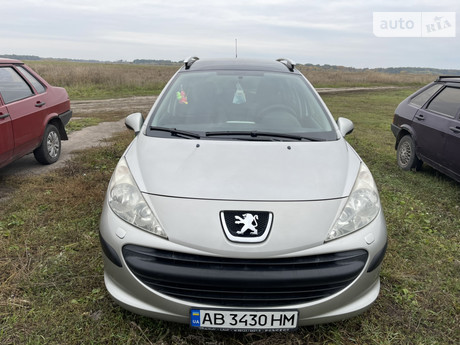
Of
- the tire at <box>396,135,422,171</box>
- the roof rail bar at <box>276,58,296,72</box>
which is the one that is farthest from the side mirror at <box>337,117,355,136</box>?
the tire at <box>396,135,422,171</box>

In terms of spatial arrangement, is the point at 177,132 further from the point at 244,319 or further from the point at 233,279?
the point at 244,319

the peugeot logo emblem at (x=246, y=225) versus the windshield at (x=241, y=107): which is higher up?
the windshield at (x=241, y=107)

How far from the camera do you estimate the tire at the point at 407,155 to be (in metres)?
5.89

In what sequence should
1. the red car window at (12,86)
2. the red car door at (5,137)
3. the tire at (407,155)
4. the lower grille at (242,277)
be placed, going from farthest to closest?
1. the tire at (407,155)
2. the red car window at (12,86)
3. the red car door at (5,137)
4. the lower grille at (242,277)

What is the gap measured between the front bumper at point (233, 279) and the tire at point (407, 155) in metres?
4.31

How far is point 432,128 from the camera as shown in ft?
17.3

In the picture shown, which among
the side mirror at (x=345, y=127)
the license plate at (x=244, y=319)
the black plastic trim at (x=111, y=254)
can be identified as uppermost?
the side mirror at (x=345, y=127)

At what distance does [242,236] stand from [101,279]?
1.49 metres

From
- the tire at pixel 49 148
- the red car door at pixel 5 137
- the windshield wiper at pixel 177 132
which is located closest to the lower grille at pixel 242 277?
the windshield wiper at pixel 177 132

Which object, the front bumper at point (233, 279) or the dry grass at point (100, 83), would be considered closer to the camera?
the front bumper at point (233, 279)

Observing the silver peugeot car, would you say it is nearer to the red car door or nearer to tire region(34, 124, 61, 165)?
the red car door

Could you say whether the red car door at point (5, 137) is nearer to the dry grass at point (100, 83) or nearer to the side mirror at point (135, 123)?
the side mirror at point (135, 123)

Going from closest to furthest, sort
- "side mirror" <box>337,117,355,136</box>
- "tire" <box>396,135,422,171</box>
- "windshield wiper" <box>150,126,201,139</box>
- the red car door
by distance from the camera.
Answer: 1. "windshield wiper" <box>150,126,201,139</box>
2. "side mirror" <box>337,117,355,136</box>
3. the red car door
4. "tire" <box>396,135,422,171</box>

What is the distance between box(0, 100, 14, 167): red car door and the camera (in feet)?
14.5
